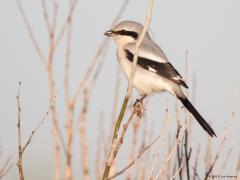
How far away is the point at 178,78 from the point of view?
3.51 meters

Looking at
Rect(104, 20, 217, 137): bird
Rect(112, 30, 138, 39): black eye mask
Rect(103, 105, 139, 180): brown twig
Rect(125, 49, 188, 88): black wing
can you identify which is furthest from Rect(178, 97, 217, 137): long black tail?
Rect(103, 105, 139, 180): brown twig

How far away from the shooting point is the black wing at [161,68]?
3438mm

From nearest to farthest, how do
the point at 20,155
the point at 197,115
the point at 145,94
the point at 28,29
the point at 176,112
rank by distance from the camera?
the point at 20,155 → the point at 28,29 → the point at 176,112 → the point at 197,115 → the point at 145,94

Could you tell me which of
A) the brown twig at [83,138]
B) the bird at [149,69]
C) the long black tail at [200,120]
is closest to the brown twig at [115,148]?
the brown twig at [83,138]

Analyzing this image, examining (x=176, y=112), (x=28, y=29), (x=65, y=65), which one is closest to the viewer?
(x=65, y=65)

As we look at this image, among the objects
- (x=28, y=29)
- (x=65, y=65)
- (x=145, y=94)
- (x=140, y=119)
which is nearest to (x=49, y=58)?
(x=65, y=65)

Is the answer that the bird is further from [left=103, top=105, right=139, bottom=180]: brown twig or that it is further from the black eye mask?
[left=103, top=105, right=139, bottom=180]: brown twig

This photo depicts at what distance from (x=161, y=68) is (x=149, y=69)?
121 millimetres

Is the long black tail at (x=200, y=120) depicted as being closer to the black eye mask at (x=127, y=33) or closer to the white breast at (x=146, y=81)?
the white breast at (x=146, y=81)

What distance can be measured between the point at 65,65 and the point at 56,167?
0.52m

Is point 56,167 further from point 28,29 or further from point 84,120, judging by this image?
point 28,29

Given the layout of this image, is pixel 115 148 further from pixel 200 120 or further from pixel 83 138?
pixel 200 120

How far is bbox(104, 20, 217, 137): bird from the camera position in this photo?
3453 millimetres

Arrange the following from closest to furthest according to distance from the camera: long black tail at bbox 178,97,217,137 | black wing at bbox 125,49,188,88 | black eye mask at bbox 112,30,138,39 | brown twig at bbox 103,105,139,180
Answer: brown twig at bbox 103,105,139,180 → long black tail at bbox 178,97,217,137 → black wing at bbox 125,49,188,88 → black eye mask at bbox 112,30,138,39
